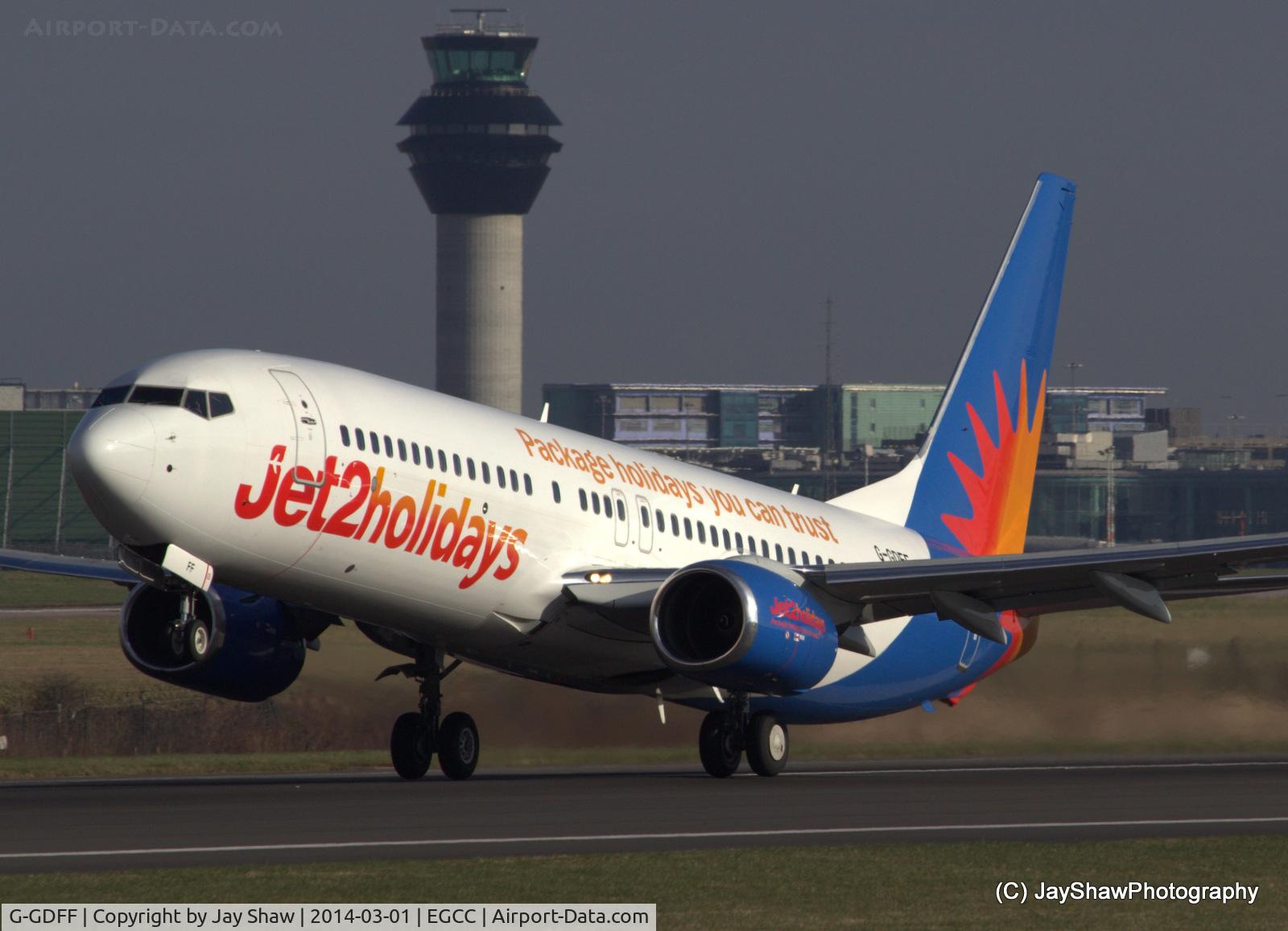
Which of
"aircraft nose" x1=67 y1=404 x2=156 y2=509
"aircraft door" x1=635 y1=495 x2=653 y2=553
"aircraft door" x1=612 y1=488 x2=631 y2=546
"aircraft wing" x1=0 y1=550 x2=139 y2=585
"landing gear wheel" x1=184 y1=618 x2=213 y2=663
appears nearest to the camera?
"aircraft nose" x1=67 y1=404 x2=156 y2=509

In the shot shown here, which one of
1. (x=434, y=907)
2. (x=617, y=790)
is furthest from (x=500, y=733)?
(x=434, y=907)

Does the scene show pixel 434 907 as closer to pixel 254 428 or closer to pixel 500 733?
pixel 254 428

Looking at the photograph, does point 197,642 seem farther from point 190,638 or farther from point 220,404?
point 220,404

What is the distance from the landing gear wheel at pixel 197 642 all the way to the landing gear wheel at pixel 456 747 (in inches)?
259

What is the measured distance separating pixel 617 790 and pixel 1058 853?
920 centimetres

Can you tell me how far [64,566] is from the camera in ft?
105

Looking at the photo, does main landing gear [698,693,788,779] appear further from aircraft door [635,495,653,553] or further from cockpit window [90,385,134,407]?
cockpit window [90,385,134,407]

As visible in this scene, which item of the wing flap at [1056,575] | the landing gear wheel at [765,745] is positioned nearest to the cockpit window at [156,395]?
the wing flap at [1056,575]

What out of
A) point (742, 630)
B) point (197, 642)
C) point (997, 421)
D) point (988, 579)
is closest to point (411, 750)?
point (742, 630)

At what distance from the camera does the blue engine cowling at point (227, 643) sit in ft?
95.8

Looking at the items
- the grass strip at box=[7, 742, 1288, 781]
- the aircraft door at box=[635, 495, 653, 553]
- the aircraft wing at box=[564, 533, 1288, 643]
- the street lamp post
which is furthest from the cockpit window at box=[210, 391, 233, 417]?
the street lamp post

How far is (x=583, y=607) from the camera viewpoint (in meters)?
28.3

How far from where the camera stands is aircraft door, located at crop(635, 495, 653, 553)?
3023cm

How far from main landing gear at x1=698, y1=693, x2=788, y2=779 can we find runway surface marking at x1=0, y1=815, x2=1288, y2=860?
308 inches
